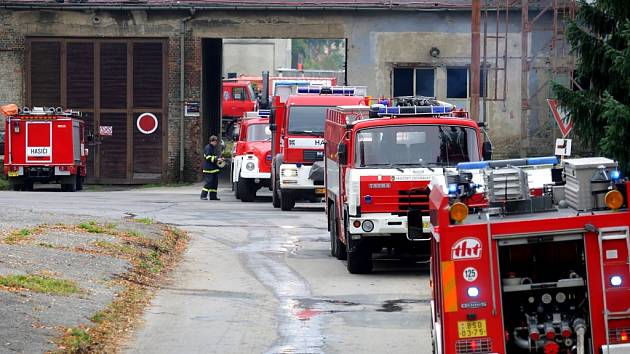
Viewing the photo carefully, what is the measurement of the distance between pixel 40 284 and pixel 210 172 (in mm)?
20142

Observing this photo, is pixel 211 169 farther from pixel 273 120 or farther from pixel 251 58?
pixel 251 58

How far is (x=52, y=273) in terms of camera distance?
15758 mm

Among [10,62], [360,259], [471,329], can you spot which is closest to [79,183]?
[10,62]

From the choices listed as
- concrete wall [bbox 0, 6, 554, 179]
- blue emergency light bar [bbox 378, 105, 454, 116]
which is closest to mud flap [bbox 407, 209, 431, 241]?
blue emergency light bar [bbox 378, 105, 454, 116]

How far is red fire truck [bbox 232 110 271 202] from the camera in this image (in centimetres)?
3444

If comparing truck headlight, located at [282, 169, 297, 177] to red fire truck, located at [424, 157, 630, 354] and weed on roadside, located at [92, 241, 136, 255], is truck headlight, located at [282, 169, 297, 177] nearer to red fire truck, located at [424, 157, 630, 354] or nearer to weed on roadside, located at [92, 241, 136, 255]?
weed on roadside, located at [92, 241, 136, 255]

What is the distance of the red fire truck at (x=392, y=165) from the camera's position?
18.1 meters

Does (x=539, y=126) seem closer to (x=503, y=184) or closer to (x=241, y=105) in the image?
(x=241, y=105)

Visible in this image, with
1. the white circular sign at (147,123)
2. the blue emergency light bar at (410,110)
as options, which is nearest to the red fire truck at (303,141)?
the blue emergency light bar at (410,110)

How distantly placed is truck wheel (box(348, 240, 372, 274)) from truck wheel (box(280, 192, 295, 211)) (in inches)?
462

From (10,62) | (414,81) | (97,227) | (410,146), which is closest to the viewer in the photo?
(410,146)

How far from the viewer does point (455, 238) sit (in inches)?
374

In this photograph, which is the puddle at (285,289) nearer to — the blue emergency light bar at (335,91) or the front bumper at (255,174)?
the blue emergency light bar at (335,91)

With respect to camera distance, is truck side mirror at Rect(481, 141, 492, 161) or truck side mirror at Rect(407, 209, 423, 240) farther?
truck side mirror at Rect(481, 141, 492, 161)
